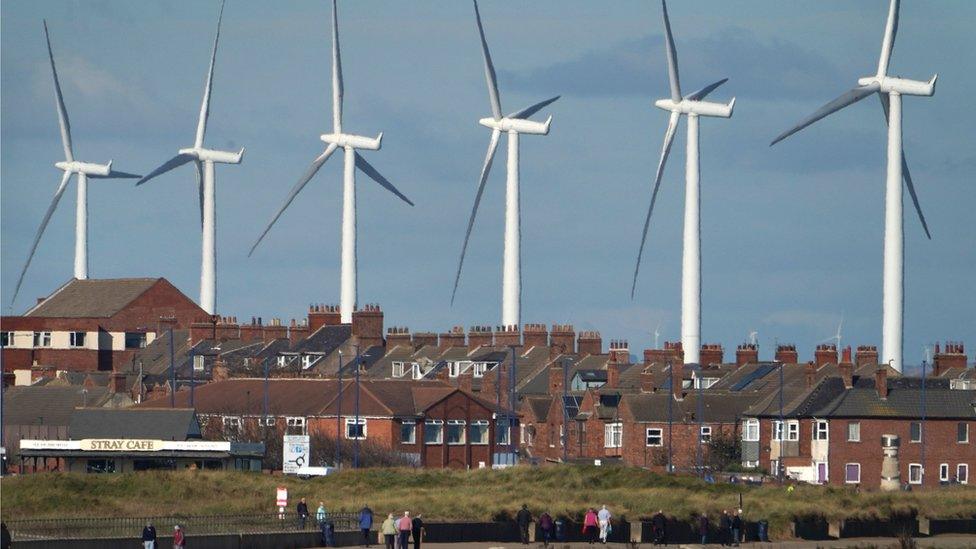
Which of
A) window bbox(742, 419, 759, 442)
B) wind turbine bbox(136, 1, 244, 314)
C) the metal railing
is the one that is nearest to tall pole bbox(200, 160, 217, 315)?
wind turbine bbox(136, 1, 244, 314)

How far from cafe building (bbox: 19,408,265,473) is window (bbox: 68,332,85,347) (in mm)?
66014

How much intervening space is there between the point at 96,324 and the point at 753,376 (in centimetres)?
5827

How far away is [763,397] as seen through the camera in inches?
4906

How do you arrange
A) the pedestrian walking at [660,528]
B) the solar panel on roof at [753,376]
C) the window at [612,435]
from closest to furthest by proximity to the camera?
the pedestrian walking at [660,528]
the window at [612,435]
the solar panel on roof at [753,376]

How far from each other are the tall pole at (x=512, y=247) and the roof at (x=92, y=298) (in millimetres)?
34285

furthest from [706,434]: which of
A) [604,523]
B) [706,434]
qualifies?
[604,523]

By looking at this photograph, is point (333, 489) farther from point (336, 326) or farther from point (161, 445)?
point (336, 326)

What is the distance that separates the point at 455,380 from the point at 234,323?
33852 millimetres

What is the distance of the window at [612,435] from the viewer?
125m

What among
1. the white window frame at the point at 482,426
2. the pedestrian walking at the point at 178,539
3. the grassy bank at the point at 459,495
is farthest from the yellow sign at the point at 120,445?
the pedestrian walking at the point at 178,539

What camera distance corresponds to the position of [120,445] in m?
97.1

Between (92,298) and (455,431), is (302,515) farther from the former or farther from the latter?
(92,298)

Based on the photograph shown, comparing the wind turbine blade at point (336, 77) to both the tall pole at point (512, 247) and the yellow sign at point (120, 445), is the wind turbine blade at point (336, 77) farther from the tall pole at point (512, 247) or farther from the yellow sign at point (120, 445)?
the yellow sign at point (120, 445)

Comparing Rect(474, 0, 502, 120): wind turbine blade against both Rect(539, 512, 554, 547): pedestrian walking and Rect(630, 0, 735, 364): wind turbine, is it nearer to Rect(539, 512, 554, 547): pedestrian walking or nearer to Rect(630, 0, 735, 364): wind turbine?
Rect(630, 0, 735, 364): wind turbine
